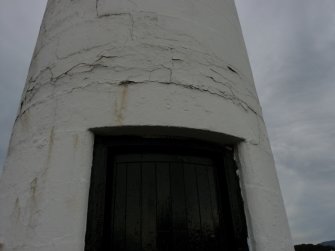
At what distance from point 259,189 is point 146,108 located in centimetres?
108

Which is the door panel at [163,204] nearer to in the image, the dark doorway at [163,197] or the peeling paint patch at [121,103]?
the dark doorway at [163,197]

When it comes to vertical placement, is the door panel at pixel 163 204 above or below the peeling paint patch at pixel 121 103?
below

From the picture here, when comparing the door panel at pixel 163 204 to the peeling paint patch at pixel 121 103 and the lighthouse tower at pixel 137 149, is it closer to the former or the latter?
the lighthouse tower at pixel 137 149

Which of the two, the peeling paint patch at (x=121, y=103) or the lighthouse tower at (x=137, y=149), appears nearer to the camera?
the lighthouse tower at (x=137, y=149)

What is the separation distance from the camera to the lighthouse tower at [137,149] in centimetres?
231

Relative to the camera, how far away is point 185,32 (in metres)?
2.99

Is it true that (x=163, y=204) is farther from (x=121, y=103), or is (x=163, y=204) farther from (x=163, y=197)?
(x=121, y=103)

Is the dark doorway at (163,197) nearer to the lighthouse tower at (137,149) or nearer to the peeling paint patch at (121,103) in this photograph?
the lighthouse tower at (137,149)

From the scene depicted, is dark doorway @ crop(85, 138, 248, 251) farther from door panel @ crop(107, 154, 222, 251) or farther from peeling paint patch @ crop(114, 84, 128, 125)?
peeling paint patch @ crop(114, 84, 128, 125)

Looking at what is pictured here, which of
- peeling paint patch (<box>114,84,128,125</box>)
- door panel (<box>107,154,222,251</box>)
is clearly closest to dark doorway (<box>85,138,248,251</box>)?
door panel (<box>107,154,222,251</box>)

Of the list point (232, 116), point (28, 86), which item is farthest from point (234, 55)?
point (28, 86)

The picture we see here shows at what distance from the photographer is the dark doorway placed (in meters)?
2.37

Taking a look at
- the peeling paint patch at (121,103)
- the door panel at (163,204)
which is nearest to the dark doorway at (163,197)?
the door panel at (163,204)

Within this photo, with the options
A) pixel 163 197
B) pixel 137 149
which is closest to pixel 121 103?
pixel 137 149
